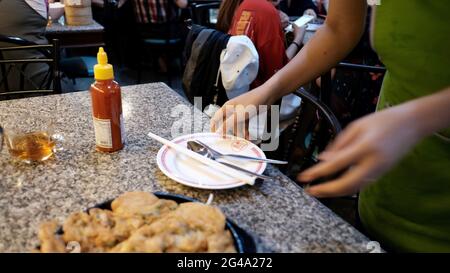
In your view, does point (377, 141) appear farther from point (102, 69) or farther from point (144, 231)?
point (102, 69)

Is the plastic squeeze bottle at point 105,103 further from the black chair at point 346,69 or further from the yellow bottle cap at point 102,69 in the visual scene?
the black chair at point 346,69

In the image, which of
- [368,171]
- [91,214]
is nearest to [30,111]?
[91,214]

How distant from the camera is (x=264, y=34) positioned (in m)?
1.87

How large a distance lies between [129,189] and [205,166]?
0.16m

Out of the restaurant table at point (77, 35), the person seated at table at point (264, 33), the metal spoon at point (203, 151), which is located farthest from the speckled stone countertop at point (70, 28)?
the metal spoon at point (203, 151)

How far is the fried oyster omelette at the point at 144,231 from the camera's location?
566mm

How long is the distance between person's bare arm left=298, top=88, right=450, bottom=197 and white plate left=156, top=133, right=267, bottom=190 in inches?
11.4

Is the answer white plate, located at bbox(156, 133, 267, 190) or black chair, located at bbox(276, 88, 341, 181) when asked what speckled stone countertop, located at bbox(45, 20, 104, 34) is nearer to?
black chair, located at bbox(276, 88, 341, 181)

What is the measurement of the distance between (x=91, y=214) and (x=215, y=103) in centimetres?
119

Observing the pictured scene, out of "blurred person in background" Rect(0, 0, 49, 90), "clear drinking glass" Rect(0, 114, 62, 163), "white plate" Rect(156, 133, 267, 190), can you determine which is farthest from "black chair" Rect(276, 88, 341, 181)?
"blurred person in background" Rect(0, 0, 49, 90)

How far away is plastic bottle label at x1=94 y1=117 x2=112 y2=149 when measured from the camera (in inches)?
34.1

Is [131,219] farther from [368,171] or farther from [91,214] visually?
[368,171]

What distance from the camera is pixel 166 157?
0.86 m

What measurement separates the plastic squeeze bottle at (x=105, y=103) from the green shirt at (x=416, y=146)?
1.95 feet
